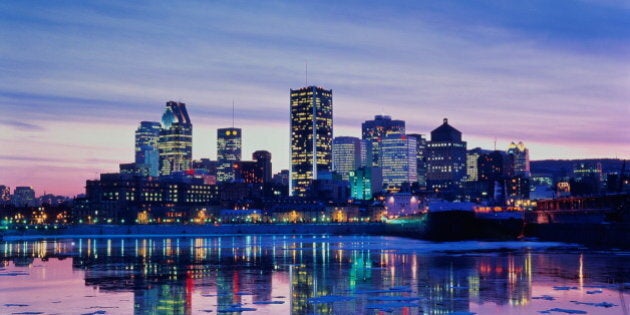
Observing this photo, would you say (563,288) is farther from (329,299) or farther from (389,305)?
(329,299)

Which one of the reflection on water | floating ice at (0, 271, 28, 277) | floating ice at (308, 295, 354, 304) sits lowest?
floating ice at (0, 271, 28, 277)

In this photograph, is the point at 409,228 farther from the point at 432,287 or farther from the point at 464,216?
the point at 432,287

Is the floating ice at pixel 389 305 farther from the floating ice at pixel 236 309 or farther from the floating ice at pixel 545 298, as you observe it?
the floating ice at pixel 545 298

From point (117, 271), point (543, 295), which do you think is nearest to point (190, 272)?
point (117, 271)

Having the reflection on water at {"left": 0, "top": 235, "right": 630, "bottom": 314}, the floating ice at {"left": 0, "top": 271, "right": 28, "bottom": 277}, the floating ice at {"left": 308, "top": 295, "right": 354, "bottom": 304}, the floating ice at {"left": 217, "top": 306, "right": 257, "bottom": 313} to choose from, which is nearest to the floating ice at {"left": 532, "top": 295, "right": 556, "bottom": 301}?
the reflection on water at {"left": 0, "top": 235, "right": 630, "bottom": 314}

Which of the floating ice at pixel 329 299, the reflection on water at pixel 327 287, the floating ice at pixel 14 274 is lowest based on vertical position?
the floating ice at pixel 14 274

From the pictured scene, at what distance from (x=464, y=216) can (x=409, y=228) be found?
3895cm

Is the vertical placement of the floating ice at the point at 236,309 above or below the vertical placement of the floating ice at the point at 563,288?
below

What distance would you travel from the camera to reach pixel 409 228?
549 feet

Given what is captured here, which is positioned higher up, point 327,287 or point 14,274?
point 327,287

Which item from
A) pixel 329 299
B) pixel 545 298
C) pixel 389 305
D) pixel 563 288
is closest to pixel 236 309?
pixel 329 299

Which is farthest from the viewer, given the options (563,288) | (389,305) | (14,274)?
(14,274)

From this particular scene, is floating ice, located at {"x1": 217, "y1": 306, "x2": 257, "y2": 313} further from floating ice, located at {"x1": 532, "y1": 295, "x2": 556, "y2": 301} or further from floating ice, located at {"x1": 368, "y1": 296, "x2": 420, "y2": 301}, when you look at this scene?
floating ice, located at {"x1": 532, "y1": 295, "x2": 556, "y2": 301}

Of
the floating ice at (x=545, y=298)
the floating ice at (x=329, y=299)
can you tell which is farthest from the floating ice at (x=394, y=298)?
the floating ice at (x=545, y=298)
